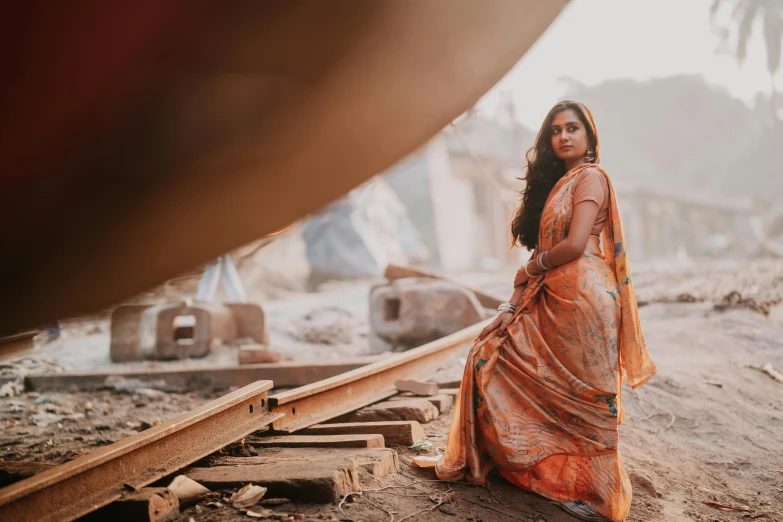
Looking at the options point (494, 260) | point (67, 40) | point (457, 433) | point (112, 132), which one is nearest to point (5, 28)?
point (67, 40)

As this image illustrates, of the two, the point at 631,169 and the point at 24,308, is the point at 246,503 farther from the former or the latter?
the point at 631,169

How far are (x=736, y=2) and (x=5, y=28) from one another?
47.1 metres

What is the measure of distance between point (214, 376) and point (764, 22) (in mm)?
45070

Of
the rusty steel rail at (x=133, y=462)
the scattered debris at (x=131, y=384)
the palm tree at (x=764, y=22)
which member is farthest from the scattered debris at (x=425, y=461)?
the palm tree at (x=764, y=22)

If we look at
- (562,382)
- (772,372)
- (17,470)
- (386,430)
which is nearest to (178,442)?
(17,470)

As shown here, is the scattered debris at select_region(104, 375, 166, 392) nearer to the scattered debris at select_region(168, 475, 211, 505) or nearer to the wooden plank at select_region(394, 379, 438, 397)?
the wooden plank at select_region(394, 379, 438, 397)

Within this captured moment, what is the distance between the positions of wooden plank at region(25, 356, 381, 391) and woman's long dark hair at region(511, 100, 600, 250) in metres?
2.67

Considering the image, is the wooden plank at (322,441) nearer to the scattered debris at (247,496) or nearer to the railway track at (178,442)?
the railway track at (178,442)

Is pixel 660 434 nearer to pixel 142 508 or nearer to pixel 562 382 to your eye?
pixel 562 382

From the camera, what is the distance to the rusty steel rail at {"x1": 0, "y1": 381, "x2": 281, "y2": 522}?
2.13 metres

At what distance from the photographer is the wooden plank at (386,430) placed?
3301 millimetres

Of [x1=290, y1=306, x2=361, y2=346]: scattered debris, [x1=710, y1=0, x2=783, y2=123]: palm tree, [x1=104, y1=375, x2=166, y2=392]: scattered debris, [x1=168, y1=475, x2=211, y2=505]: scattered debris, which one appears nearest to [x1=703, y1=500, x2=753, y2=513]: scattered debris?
[x1=168, y1=475, x2=211, y2=505]: scattered debris

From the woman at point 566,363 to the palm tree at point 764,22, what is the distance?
43.8 metres

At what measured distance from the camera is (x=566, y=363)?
8.57ft
